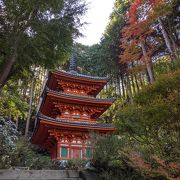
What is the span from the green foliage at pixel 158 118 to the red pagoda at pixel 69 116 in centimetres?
662

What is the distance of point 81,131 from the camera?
48.3ft

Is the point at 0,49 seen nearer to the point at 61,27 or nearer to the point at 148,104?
the point at 61,27

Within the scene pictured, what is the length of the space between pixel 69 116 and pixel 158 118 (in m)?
10.0

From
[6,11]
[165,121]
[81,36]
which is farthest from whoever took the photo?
[81,36]

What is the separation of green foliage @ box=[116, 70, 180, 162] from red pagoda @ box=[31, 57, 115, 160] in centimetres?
662

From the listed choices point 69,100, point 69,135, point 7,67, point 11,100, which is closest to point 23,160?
point 11,100

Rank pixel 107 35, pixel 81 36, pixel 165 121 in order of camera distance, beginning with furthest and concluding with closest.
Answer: pixel 107 35, pixel 81 36, pixel 165 121

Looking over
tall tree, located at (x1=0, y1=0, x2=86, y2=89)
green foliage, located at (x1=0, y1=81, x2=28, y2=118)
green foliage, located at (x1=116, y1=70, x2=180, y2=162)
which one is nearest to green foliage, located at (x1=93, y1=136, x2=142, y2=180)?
green foliage, located at (x1=116, y1=70, x2=180, y2=162)

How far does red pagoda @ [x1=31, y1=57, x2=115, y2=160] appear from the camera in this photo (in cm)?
1424

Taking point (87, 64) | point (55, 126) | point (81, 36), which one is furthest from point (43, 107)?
point (87, 64)

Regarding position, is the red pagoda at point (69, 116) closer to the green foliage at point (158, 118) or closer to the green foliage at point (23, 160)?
the green foliage at point (23, 160)

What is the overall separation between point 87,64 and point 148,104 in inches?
953

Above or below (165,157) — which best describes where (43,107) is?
above

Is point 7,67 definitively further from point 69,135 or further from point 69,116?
point 69,116
